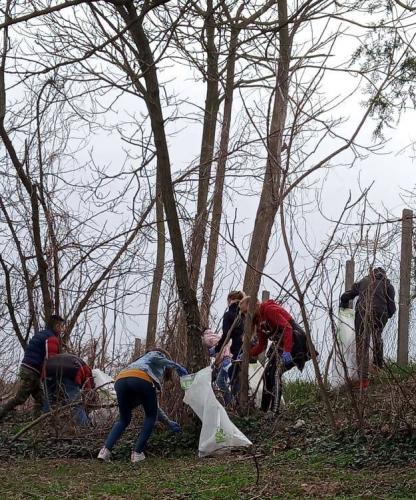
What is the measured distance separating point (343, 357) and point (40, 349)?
4.06 metres

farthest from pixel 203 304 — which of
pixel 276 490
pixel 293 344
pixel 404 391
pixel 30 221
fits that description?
pixel 276 490

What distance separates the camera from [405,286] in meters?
9.02

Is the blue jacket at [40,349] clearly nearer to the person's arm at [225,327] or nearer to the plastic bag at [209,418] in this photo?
the person's arm at [225,327]

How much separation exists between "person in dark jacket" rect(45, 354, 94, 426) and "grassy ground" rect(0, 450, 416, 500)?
5.55ft

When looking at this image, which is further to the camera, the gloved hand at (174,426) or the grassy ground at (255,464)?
the gloved hand at (174,426)

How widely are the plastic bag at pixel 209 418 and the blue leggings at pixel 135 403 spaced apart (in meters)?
0.38

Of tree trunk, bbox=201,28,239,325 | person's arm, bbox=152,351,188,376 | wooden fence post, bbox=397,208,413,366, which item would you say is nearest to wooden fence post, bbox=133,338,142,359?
tree trunk, bbox=201,28,239,325

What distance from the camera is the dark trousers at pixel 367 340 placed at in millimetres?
7691

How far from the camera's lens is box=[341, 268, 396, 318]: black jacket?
7.73 m

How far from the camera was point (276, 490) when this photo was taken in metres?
6.30

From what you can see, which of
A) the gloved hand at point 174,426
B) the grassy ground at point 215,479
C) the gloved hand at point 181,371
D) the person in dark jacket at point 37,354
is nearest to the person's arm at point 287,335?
the gloved hand at point 181,371

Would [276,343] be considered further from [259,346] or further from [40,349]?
[40,349]

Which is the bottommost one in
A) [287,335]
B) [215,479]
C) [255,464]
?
[215,479]

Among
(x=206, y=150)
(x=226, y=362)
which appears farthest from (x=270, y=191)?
(x=206, y=150)
